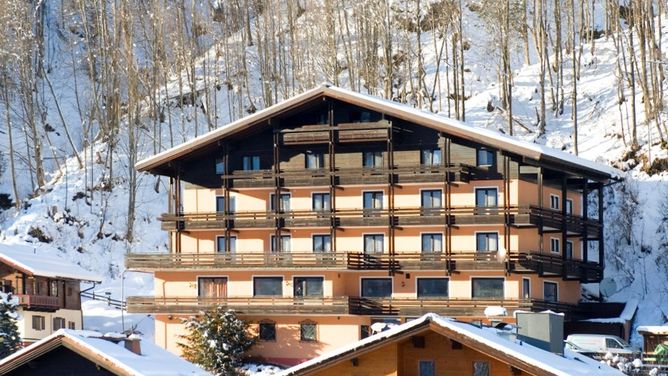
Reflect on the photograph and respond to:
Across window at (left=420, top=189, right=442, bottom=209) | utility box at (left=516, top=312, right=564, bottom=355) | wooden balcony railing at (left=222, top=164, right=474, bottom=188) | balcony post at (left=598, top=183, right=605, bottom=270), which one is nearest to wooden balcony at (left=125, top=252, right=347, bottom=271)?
wooden balcony railing at (left=222, top=164, right=474, bottom=188)

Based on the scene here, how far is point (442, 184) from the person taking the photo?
6266cm

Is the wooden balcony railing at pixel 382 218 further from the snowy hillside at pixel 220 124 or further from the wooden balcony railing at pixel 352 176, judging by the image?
the snowy hillside at pixel 220 124

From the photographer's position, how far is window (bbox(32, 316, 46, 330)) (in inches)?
2677

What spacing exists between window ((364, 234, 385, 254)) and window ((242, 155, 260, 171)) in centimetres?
622

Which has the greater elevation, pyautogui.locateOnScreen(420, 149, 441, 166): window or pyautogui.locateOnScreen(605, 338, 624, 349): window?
pyautogui.locateOnScreen(420, 149, 441, 166): window

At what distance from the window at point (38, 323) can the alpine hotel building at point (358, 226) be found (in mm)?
6583

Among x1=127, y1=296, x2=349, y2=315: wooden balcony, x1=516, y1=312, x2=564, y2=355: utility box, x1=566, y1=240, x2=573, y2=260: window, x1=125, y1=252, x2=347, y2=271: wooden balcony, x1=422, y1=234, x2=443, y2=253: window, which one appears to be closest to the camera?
x1=516, y1=312, x2=564, y2=355: utility box

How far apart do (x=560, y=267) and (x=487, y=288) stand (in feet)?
11.2

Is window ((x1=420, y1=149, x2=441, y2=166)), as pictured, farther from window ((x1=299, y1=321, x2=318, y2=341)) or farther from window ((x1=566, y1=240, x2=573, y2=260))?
window ((x1=299, y1=321, x2=318, y2=341))

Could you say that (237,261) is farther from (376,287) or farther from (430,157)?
(430,157)

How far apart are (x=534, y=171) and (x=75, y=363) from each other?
1246 inches

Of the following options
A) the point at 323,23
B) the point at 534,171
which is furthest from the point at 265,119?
the point at 323,23

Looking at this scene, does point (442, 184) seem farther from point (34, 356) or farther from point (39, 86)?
point (39, 86)

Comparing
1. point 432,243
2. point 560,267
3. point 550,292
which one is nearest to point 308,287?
point 432,243
